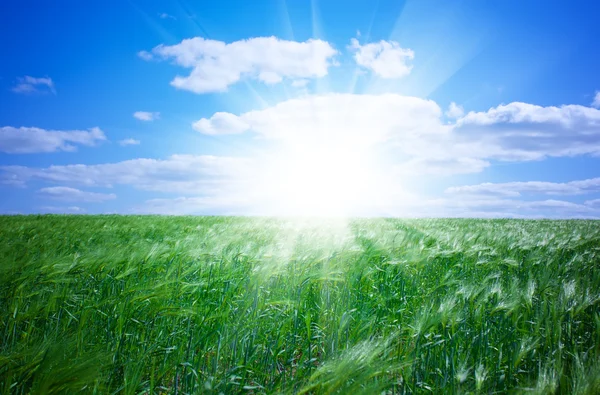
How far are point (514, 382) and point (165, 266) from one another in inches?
152

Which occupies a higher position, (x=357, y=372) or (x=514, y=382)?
(x=357, y=372)

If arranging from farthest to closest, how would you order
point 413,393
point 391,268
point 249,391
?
point 391,268, point 249,391, point 413,393

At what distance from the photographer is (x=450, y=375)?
189 cm

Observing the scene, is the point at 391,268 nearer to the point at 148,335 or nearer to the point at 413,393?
the point at 413,393

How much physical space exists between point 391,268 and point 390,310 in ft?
3.34

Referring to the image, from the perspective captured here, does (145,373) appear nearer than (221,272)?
Yes

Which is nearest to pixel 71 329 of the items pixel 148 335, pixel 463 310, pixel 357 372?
pixel 148 335

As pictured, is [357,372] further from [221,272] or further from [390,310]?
[221,272]

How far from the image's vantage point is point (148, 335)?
241cm

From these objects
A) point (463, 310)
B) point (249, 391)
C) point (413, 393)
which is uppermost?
point (463, 310)

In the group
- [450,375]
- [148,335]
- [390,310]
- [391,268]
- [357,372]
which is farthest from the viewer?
[391,268]

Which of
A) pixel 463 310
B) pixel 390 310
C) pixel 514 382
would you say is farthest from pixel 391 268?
pixel 514 382

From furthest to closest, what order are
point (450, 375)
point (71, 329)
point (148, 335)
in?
point (71, 329) → point (148, 335) → point (450, 375)

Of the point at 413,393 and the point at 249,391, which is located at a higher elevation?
the point at 413,393
